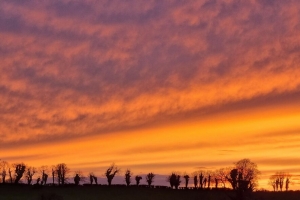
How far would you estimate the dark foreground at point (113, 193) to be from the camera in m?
144

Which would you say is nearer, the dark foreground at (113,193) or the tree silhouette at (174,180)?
the dark foreground at (113,193)

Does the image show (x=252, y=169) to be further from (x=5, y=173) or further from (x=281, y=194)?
(x=5, y=173)

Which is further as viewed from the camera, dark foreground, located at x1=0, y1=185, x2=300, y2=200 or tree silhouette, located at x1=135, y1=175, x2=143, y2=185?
tree silhouette, located at x1=135, y1=175, x2=143, y2=185

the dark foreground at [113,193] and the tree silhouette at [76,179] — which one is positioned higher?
the tree silhouette at [76,179]

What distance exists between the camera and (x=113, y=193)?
15438 centimetres

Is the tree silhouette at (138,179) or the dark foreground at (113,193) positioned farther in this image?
the tree silhouette at (138,179)

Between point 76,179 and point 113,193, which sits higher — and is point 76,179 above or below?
above

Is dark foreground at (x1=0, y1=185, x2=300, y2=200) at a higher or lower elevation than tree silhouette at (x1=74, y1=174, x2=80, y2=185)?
lower

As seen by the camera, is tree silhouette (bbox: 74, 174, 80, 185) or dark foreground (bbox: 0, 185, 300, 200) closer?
dark foreground (bbox: 0, 185, 300, 200)

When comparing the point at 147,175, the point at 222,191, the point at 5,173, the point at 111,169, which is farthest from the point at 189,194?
the point at 5,173

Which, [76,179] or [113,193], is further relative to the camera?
[76,179]

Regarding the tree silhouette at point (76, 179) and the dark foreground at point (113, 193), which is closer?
the dark foreground at point (113, 193)

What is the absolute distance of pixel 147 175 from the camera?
191000 millimetres

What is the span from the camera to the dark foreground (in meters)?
144
